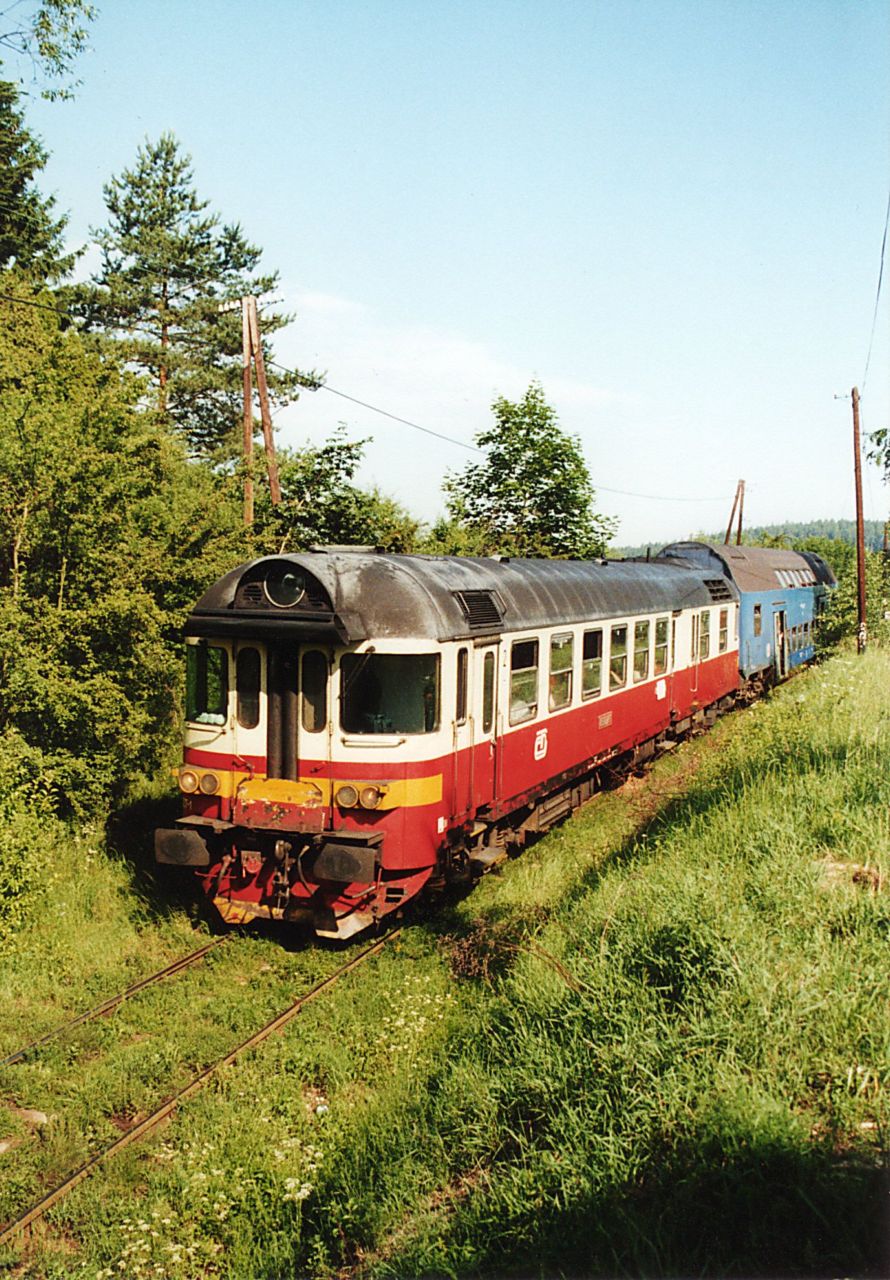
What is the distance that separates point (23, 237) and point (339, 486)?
499 inches

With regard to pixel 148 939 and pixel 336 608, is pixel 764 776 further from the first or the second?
pixel 148 939

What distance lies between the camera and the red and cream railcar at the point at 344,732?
27.7 feet

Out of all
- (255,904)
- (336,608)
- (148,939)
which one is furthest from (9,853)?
(336,608)

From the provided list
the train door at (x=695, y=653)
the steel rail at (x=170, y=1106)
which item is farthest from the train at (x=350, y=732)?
the train door at (x=695, y=653)

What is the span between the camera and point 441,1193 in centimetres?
499

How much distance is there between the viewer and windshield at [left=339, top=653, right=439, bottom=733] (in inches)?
333

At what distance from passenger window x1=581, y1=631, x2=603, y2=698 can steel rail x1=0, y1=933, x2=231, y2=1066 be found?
5.42 m

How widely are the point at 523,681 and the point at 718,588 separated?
31.4 ft

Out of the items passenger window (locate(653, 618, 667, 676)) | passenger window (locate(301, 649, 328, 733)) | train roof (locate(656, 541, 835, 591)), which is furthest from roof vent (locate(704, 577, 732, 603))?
passenger window (locate(301, 649, 328, 733))

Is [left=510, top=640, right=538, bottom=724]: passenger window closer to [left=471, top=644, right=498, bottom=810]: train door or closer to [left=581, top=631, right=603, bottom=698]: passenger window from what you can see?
[left=471, top=644, right=498, bottom=810]: train door

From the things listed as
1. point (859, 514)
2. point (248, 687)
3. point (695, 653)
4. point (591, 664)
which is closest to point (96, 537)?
point (248, 687)

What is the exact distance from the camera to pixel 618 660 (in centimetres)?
1334

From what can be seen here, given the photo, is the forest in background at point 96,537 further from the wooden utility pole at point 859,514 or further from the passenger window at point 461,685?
the wooden utility pole at point 859,514

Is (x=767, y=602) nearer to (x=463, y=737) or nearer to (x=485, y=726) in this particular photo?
(x=485, y=726)
